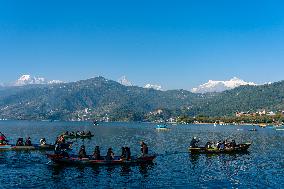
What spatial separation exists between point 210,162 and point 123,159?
19428 millimetres

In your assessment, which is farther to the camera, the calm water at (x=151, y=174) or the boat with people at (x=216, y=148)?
the boat with people at (x=216, y=148)

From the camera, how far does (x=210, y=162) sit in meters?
81.1

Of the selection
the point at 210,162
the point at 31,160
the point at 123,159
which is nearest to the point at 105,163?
the point at 123,159

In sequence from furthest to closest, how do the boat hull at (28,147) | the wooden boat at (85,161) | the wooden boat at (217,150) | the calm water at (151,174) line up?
the wooden boat at (217,150) < the boat hull at (28,147) < the wooden boat at (85,161) < the calm water at (151,174)

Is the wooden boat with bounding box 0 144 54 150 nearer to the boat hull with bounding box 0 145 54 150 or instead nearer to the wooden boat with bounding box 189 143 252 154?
the boat hull with bounding box 0 145 54 150

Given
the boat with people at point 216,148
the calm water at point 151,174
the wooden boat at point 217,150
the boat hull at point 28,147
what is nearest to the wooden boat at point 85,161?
the calm water at point 151,174

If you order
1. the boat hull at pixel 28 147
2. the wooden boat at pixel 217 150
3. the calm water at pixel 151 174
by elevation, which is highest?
the boat hull at pixel 28 147

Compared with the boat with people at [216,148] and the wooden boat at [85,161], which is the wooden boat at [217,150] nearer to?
the boat with people at [216,148]

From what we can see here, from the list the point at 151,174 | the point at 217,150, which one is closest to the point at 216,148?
the point at 217,150

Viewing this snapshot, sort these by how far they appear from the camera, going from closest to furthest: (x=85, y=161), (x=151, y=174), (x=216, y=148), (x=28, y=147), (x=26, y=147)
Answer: (x=151, y=174)
(x=85, y=161)
(x=26, y=147)
(x=28, y=147)
(x=216, y=148)

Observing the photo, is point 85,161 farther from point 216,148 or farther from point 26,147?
point 216,148

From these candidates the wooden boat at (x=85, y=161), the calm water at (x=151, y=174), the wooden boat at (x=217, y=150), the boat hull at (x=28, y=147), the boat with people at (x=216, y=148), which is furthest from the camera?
the boat with people at (x=216, y=148)

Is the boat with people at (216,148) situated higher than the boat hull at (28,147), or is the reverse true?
the boat hull at (28,147)

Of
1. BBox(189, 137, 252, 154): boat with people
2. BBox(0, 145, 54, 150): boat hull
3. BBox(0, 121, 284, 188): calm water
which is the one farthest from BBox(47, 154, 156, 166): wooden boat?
BBox(0, 145, 54, 150): boat hull
